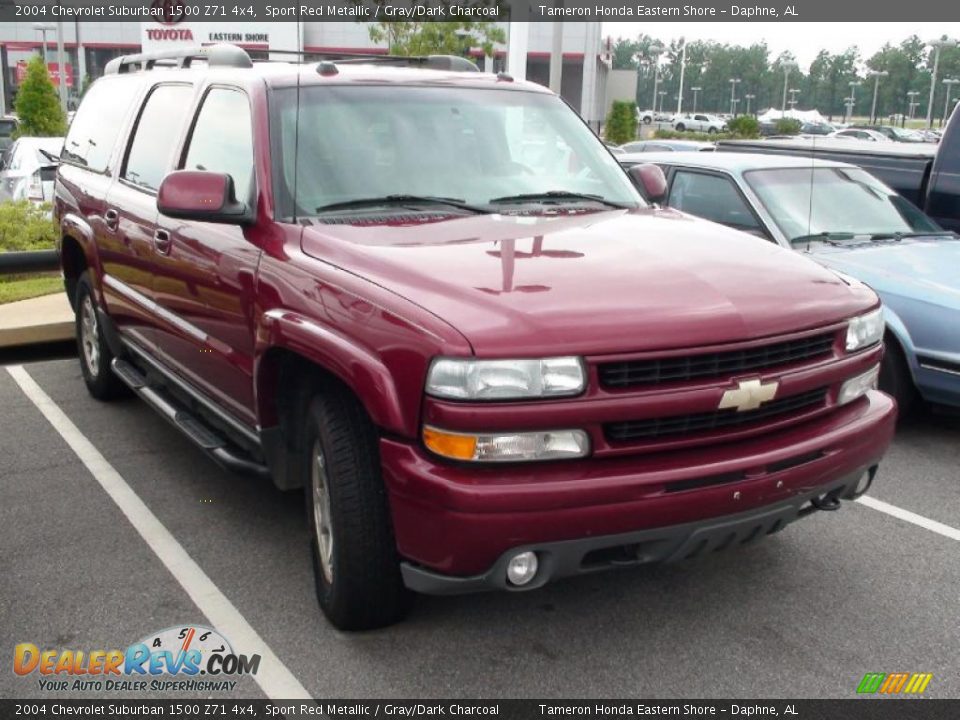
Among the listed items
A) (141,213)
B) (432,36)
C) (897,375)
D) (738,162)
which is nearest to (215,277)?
(141,213)

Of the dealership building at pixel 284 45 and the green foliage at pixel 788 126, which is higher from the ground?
the dealership building at pixel 284 45

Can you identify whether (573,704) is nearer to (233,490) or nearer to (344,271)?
(344,271)

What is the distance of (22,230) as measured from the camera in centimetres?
1089

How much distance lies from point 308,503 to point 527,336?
1285 mm

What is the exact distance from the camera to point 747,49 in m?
94.4

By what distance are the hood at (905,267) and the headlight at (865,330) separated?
2.23 m

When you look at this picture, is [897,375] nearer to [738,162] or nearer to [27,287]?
[738,162]

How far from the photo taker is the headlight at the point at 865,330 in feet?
12.2

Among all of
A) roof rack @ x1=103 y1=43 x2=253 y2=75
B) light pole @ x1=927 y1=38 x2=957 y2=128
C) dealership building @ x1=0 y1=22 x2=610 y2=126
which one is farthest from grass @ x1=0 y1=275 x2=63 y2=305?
light pole @ x1=927 y1=38 x2=957 y2=128

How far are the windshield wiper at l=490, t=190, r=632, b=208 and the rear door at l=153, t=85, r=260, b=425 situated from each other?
3.37 ft

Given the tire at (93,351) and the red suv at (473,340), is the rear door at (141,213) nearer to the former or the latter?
the red suv at (473,340)

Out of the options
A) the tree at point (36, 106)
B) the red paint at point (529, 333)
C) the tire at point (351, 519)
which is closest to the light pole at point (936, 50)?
the tree at point (36, 106)

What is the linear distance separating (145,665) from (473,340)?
5.35 ft

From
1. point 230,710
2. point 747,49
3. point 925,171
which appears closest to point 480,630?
point 230,710
